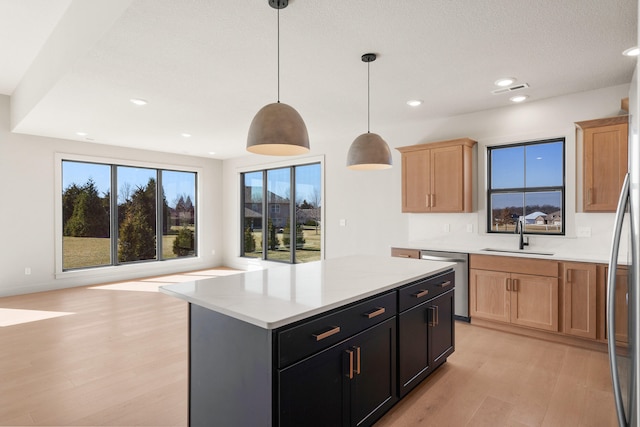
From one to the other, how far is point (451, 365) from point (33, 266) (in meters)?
6.22

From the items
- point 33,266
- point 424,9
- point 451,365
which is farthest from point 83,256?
point 424,9

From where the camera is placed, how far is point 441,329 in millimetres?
2844

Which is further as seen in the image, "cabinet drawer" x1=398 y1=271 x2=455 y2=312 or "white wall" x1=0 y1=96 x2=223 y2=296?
"white wall" x1=0 y1=96 x2=223 y2=296

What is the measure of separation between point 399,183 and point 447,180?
35.8 inches

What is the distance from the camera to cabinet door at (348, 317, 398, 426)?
Result: 192 cm

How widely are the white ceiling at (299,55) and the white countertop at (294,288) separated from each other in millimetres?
1685

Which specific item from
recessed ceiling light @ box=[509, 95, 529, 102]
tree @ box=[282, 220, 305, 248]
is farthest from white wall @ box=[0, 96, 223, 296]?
recessed ceiling light @ box=[509, 95, 529, 102]

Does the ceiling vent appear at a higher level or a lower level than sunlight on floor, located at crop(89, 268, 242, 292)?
higher

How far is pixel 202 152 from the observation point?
7250mm

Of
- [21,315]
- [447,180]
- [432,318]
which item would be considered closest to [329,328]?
[432,318]

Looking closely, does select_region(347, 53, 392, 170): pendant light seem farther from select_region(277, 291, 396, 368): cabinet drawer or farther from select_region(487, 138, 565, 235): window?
select_region(487, 138, 565, 235): window

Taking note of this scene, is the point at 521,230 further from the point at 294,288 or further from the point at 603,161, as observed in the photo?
the point at 294,288

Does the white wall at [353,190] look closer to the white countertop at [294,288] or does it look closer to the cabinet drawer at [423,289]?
the cabinet drawer at [423,289]

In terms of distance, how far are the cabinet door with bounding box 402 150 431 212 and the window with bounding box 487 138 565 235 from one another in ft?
2.47
